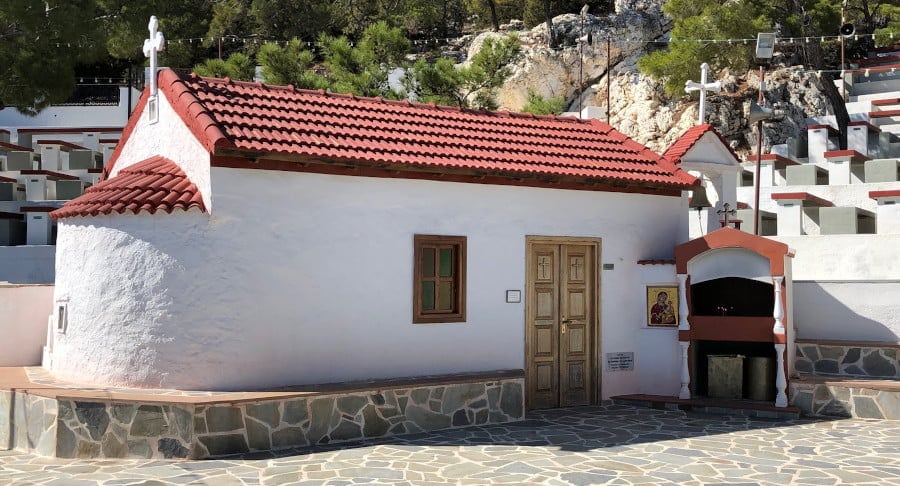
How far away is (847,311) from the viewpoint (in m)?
13.5

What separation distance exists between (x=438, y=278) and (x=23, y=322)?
631cm

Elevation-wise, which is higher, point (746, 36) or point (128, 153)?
point (746, 36)

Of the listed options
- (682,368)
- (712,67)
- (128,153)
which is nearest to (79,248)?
(128,153)

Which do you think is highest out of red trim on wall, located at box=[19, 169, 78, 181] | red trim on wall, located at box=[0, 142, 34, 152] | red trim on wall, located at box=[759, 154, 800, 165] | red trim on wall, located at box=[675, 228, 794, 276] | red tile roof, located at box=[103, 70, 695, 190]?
red trim on wall, located at box=[0, 142, 34, 152]

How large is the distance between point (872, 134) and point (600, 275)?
61.4ft

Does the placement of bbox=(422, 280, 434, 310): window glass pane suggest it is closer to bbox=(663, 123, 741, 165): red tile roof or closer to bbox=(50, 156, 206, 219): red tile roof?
bbox=(50, 156, 206, 219): red tile roof

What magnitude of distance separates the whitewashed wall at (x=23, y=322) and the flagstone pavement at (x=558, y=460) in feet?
11.6

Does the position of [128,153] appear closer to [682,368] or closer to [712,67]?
[682,368]

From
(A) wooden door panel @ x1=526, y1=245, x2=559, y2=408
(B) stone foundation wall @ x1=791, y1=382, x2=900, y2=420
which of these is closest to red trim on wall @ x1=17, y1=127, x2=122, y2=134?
(A) wooden door panel @ x1=526, y1=245, x2=559, y2=408

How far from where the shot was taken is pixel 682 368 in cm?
1227

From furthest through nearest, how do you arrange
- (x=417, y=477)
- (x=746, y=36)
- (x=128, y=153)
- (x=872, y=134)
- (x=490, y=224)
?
(x=746, y=36) → (x=872, y=134) → (x=128, y=153) → (x=490, y=224) → (x=417, y=477)

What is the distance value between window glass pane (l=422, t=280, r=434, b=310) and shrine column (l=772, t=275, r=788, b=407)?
4.65 m

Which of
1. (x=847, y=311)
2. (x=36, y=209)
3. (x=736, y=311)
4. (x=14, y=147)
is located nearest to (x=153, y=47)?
(x=736, y=311)

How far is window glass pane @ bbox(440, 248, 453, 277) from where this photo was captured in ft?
37.3
